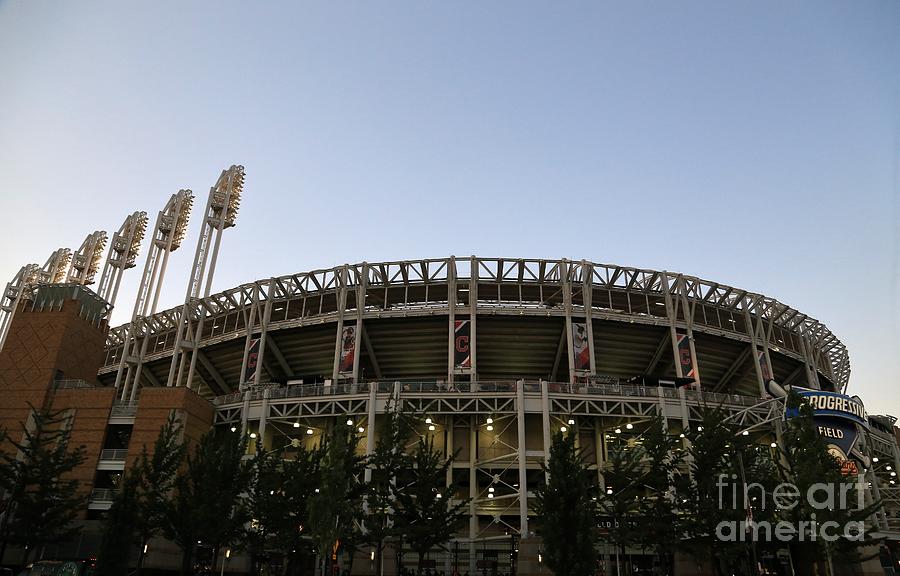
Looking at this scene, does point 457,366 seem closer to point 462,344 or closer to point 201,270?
A: point 462,344

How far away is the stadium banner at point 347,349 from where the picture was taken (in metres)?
51.8

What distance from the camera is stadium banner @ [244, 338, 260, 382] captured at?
55.5 meters

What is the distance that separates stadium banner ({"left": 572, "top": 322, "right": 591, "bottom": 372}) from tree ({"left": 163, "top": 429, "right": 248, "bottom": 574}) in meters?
27.6

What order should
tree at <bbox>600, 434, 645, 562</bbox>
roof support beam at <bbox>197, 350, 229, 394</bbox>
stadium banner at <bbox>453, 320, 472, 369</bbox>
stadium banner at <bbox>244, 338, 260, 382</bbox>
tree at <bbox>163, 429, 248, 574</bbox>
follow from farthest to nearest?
roof support beam at <bbox>197, 350, 229, 394</bbox>
stadium banner at <bbox>244, 338, 260, 382</bbox>
stadium banner at <bbox>453, 320, 472, 369</bbox>
tree at <bbox>600, 434, 645, 562</bbox>
tree at <bbox>163, 429, 248, 574</bbox>

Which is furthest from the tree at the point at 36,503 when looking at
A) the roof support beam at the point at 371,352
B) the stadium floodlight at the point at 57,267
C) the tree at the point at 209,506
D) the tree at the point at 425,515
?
the stadium floodlight at the point at 57,267

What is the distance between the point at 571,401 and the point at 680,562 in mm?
12585

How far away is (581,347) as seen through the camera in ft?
170

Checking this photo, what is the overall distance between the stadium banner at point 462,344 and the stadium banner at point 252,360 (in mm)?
17525

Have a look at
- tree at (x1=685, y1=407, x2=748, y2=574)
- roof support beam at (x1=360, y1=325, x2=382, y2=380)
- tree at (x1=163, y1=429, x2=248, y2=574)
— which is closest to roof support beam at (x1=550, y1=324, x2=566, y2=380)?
roof support beam at (x1=360, y1=325, x2=382, y2=380)

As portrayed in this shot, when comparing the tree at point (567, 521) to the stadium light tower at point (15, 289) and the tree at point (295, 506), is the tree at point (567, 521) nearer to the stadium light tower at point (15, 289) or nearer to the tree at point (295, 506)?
the tree at point (295, 506)

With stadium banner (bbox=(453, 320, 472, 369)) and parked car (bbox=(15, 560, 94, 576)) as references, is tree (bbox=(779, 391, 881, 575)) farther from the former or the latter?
parked car (bbox=(15, 560, 94, 576))

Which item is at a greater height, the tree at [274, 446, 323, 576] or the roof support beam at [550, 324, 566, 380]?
the roof support beam at [550, 324, 566, 380]

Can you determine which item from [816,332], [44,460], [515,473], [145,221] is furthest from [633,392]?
[145,221]

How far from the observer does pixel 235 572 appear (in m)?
41.6
